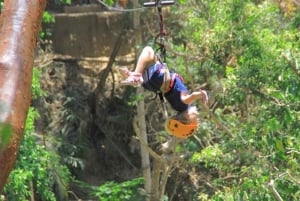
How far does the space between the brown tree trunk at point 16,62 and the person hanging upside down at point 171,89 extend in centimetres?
Result: 119

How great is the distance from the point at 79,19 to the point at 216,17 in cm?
392

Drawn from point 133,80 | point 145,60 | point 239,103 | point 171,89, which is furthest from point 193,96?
point 239,103

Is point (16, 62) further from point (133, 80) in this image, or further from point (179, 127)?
point (179, 127)

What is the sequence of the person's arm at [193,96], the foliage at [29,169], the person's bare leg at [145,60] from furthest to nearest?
1. the foliage at [29,169]
2. the person's arm at [193,96]
3. the person's bare leg at [145,60]

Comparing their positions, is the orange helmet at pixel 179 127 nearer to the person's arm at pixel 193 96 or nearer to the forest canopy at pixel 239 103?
the person's arm at pixel 193 96

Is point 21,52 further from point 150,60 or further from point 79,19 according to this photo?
point 79,19

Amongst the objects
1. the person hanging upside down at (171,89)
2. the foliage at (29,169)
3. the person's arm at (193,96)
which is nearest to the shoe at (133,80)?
the person hanging upside down at (171,89)

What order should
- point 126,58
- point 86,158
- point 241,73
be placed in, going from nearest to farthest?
1. point 241,73
2. point 86,158
3. point 126,58

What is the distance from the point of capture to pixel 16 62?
133cm

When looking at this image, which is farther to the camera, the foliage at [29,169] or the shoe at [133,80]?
the foliage at [29,169]

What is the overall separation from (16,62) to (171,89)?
1.74m

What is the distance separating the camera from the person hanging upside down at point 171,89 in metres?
2.85

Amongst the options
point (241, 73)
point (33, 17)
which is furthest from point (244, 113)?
point (33, 17)

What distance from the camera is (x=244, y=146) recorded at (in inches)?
194
